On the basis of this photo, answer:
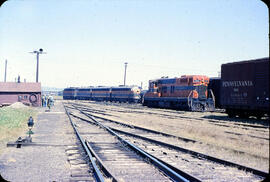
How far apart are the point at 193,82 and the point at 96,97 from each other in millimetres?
44652

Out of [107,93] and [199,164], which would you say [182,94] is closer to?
[199,164]

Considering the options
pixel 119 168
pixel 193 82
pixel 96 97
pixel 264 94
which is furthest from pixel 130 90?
pixel 264 94

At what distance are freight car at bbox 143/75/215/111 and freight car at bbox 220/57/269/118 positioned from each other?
20.1 meters

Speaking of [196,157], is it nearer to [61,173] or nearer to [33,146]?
[61,173]

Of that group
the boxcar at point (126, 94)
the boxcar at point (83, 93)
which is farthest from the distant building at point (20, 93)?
the boxcar at point (83, 93)

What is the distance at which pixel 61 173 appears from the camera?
7629 mm

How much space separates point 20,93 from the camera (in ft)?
150

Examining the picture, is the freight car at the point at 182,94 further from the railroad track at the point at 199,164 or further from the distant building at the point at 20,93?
the distant building at the point at 20,93

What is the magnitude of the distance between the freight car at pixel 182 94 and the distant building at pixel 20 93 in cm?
1980

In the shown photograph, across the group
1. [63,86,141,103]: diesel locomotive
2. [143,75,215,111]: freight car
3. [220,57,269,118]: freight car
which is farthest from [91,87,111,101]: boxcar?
[220,57,269,118]: freight car

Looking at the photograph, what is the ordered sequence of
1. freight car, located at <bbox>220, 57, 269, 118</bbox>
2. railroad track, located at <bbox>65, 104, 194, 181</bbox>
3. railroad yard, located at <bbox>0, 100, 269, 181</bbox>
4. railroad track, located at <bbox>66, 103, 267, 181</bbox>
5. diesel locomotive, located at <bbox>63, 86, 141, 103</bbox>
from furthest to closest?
diesel locomotive, located at <bbox>63, 86, 141, 103</bbox> → railroad track, located at <bbox>65, 104, 194, 181</bbox> → railroad track, located at <bbox>66, 103, 267, 181</bbox> → railroad yard, located at <bbox>0, 100, 269, 181</bbox> → freight car, located at <bbox>220, 57, 269, 118</bbox>

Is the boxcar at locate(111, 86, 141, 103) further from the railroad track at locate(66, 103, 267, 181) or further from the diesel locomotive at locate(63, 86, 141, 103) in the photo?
the railroad track at locate(66, 103, 267, 181)

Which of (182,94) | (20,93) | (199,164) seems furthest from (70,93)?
(199,164)

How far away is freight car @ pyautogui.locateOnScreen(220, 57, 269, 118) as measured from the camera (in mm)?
2451
